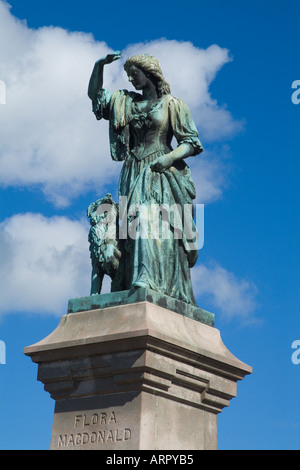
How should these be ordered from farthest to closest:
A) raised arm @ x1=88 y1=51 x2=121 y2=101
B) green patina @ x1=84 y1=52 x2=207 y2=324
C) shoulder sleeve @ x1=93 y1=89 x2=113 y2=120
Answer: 1. shoulder sleeve @ x1=93 y1=89 x2=113 y2=120
2. raised arm @ x1=88 y1=51 x2=121 y2=101
3. green patina @ x1=84 y1=52 x2=207 y2=324

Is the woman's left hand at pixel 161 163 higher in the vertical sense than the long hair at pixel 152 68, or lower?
lower

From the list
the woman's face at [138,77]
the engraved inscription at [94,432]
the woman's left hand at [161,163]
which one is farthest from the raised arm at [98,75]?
the engraved inscription at [94,432]

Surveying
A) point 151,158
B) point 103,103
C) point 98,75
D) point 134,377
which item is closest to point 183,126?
point 151,158

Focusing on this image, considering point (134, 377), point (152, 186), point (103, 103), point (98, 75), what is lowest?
point (134, 377)

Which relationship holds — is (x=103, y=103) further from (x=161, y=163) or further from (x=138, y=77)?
(x=161, y=163)

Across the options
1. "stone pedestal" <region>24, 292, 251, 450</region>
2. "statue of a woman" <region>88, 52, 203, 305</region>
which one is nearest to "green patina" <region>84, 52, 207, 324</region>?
"statue of a woman" <region>88, 52, 203, 305</region>

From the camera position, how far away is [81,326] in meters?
12.2

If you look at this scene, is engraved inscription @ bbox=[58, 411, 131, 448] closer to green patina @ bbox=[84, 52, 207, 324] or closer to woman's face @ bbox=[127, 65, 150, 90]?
green patina @ bbox=[84, 52, 207, 324]

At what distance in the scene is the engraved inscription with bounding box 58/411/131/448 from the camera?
11.3 meters

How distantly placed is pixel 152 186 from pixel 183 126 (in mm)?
1099

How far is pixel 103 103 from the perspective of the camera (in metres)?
13.9

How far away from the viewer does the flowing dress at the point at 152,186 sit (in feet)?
41.0

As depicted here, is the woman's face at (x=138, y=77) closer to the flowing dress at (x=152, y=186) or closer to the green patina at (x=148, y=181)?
the green patina at (x=148, y=181)

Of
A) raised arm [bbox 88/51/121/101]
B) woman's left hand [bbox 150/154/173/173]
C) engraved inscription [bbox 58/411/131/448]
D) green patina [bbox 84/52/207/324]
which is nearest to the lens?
engraved inscription [bbox 58/411/131/448]
